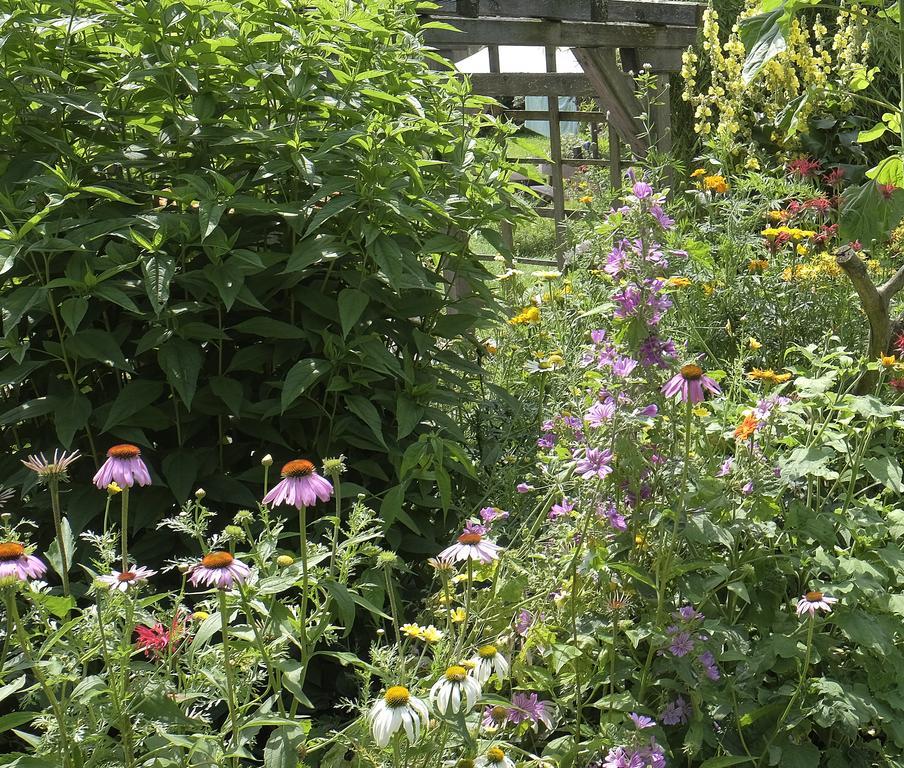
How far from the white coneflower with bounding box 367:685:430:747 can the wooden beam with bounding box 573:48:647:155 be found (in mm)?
4361

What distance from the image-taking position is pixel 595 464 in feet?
6.37

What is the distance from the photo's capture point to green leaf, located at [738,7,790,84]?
2.29 meters

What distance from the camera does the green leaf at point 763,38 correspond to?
7.52 feet

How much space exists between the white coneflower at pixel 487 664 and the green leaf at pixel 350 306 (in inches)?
31.7

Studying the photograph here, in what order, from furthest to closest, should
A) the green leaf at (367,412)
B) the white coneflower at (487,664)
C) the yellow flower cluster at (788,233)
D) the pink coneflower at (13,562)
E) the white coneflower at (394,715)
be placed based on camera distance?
the yellow flower cluster at (788,233)
the green leaf at (367,412)
the white coneflower at (487,664)
the white coneflower at (394,715)
the pink coneflower at (13,562)

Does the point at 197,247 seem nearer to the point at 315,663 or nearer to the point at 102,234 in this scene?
the point at 102,234

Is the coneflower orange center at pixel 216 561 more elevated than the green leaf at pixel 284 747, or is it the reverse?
the coneflower orange center at pixel 216 561

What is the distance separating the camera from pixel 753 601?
204 cm

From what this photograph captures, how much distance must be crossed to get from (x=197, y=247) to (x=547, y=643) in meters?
1.22

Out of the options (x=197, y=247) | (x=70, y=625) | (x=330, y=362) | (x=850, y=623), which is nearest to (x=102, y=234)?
(x=197, y=247)

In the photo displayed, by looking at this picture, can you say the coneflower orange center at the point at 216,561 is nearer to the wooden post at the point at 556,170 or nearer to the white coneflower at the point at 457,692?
the white coneflower at the point at 457,692

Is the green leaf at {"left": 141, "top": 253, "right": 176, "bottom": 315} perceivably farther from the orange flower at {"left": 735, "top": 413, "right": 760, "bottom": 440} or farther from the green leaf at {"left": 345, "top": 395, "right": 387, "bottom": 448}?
the orange flower at {"left": 735, "top": 413, "right": 760, "bottom": 440}

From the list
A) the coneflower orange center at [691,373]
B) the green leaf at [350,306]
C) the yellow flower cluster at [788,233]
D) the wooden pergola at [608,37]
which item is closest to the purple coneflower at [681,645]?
the coneflower orange center at [691,373]

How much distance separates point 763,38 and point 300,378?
4.44ft
